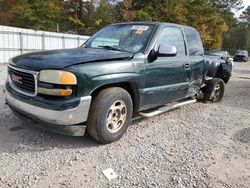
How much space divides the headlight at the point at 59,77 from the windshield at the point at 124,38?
1.32 m

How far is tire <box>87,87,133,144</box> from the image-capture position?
3.54 metres

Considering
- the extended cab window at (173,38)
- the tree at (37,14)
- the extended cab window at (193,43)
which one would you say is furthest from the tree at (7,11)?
the extended cab window at (173,38)

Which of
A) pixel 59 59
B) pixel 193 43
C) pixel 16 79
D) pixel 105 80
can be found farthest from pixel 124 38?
pixel 16 79

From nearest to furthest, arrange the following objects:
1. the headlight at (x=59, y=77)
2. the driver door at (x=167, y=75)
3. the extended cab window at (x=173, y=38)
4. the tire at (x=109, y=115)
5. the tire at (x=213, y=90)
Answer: the headlight at (x=59, y=77)
the tire at (x=109, y=115)
the driver door at (x=167, y=75)
the extended cab window at (x=173, y=38)
the tire at (x=213, y=90)

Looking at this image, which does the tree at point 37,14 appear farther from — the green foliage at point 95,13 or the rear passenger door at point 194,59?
the rear passenger door at point 194,59

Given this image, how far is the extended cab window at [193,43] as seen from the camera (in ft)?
17.4

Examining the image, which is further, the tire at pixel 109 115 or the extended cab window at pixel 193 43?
the extended cab window at pixel 193 43

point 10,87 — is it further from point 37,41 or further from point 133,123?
point 37,41

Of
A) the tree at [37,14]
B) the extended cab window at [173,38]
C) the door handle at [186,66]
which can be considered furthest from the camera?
the tree at [37,14]

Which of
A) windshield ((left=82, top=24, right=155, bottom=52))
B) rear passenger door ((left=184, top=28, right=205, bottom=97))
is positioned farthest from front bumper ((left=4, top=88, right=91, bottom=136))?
rear passenger door ((left=184, top=28, right=205, bottom=97))

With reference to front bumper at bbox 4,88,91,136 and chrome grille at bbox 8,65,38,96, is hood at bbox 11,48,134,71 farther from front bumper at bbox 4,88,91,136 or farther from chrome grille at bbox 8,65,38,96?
front bumper at bbox 4,88,91,136

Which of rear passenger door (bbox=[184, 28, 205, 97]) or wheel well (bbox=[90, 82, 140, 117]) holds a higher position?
rear passenger door (bbox=[184, 28, 205, 97])

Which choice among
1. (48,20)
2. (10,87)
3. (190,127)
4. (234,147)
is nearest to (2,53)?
(10,87)

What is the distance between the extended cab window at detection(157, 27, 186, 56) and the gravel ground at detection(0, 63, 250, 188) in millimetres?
1436
